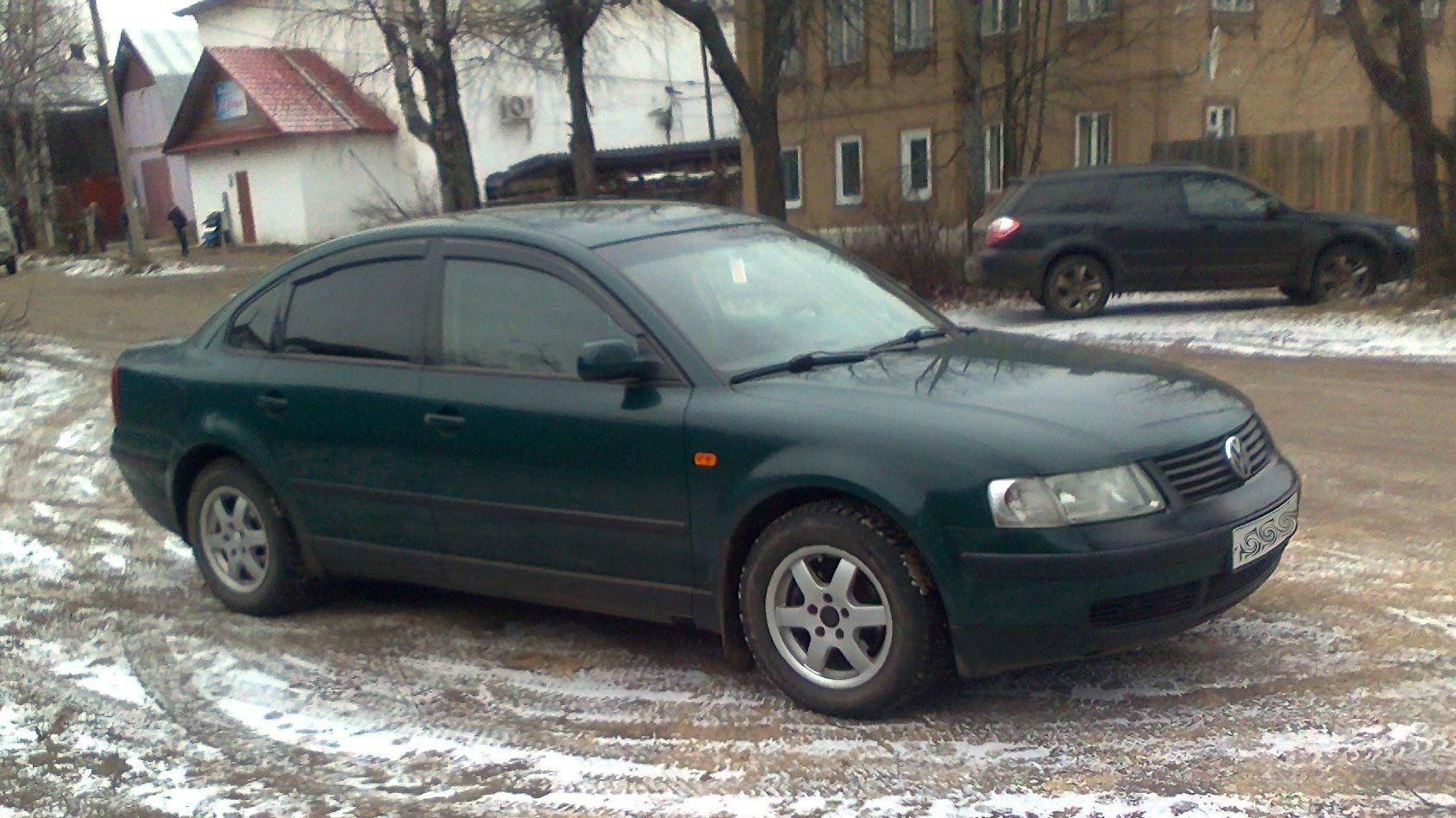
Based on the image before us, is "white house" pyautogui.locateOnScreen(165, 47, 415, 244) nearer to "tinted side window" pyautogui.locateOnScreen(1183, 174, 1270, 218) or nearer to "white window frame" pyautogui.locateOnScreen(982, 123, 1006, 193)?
"white window frame" pyautogui.locateOnScreen(982, 123, 1006, 193)

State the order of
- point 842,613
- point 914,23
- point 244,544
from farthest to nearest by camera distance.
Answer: point 914,23 → point 244,544 → point 842,613

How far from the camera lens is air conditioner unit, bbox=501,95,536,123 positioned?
45.3m

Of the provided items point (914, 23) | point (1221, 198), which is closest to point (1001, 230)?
point (1221, 198)

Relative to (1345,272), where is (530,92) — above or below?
above

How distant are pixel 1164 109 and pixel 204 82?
29536mm

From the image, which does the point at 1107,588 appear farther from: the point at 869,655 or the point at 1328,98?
the point at 1328,98

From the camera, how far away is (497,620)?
6008 mm

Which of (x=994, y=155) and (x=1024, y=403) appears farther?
(x=994, y=155)

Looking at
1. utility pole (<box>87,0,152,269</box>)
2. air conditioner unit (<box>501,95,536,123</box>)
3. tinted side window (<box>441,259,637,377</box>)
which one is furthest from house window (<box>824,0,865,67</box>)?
tinted side window (<box>441,259,637,377</box>)

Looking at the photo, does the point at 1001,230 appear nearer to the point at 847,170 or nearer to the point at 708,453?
the point at 708,453

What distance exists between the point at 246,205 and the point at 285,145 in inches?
112

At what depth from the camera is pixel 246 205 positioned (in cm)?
4359

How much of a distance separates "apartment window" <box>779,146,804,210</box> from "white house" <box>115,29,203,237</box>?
26.4 meters

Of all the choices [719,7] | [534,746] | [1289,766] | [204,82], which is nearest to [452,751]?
[534,746]
